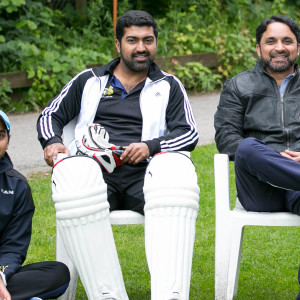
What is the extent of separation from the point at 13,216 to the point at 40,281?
1.08 feet

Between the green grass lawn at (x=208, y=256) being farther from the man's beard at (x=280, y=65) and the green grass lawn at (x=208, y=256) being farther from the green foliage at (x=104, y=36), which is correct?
the green foliage at (x=104, y=36)

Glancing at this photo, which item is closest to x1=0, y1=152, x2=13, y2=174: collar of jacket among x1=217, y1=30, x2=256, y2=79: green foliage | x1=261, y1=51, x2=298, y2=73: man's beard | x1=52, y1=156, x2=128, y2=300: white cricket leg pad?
x1=52, y1=156, x2=128, y2=300: white cricket leg pad

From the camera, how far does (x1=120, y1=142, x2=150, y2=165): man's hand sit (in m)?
3.95

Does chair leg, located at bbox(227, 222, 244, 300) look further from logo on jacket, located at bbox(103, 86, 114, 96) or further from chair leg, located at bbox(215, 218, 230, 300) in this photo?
logo on jacket, located at bbox(103, 86, 114, 96)

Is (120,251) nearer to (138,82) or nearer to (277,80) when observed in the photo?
(138,82)

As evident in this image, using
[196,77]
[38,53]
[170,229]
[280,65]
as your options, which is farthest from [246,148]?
[196,77]

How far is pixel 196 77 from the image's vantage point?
1041 cm

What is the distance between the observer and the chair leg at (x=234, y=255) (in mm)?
3881

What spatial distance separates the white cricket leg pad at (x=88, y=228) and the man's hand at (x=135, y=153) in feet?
1.28

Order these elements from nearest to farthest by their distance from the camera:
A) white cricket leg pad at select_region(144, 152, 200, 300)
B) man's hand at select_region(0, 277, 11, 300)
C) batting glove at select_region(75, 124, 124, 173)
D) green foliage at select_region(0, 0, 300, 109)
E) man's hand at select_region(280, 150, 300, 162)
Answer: man's hand at select_region(0, 277, 11, 300), white cricket leg pad at select_region(144, 152, 200, 300), man's hand at select_region(280, 150, 300, 162), batting glove at select_region(75, 124, 124, 173), green foliage at select_region(0, 0, 300, 109)

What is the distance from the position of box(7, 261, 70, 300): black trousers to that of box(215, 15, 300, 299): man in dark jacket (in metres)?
0.98

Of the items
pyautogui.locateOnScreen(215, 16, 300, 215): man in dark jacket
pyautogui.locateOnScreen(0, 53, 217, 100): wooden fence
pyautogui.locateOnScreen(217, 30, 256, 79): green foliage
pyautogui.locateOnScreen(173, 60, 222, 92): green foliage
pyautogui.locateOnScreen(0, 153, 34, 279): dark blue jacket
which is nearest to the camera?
pyautogui.locateOnScreen(0, 153, 34, 279): dark blue jacket

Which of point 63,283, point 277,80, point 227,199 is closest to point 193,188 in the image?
point 227,199

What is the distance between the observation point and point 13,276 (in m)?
3.52
